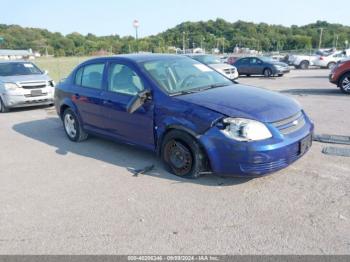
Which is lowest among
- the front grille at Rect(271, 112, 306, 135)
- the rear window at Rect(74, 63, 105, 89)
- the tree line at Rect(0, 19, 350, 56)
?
the front grille at Rect(271, 112, 306, 135)

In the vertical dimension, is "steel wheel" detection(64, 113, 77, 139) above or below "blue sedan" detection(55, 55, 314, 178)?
below

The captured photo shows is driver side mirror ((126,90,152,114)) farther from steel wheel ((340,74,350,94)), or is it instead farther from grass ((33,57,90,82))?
grass ((33,57,90,82))

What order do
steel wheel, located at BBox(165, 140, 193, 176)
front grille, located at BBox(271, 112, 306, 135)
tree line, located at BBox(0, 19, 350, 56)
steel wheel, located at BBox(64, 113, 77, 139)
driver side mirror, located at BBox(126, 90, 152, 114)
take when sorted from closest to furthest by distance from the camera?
front grille, located at BBox(271, 112, 306, 135) → steel wheel, located at BBox(165, 140, 193, 176) → driver side mirror, located at BBox(126, 90, 152, 114) → steel wheel, located at BBox(64, 113, 77, 139) → tree line, located at BBox(0, 19, 350, 56)

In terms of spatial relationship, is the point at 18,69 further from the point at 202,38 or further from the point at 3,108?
the point at 202,38

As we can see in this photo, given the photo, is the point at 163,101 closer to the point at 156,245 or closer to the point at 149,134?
the point at 149,134

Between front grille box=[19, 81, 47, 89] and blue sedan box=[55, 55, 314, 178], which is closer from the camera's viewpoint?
blue sedan box=[55, 55, 314, 178]

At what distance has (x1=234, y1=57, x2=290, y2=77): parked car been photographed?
66.0 ft

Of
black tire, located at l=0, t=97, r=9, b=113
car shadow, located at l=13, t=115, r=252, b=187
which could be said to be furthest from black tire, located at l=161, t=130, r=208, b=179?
black tire, located at l=0, t=97, r=9, b=113

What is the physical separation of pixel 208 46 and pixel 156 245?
352 ft

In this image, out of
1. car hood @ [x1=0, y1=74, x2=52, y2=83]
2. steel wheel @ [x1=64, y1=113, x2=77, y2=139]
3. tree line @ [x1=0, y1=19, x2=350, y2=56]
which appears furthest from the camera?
tree line @ [x1=0, y1=19, x2=350, y2=56]

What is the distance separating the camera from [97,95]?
5.54 metres

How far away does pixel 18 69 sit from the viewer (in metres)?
11.2

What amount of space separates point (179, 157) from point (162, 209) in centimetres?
90

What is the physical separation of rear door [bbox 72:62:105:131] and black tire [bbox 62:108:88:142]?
0.88 feet
